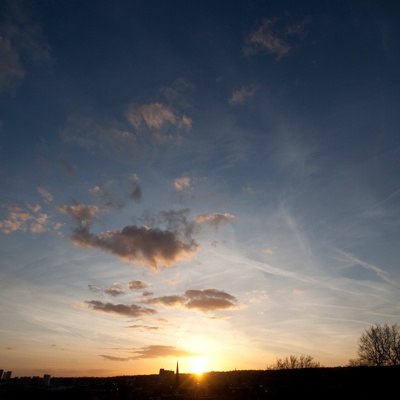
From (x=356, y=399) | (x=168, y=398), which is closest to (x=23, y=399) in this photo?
(x=168, y=398)

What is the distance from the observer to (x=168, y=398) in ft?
295

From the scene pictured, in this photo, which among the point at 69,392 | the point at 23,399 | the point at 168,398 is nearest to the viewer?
the point at 168,398

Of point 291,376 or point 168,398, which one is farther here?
point 291,376

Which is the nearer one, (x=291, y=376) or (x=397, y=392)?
(x=397, y=392)

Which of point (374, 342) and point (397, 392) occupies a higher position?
point (374, 342)

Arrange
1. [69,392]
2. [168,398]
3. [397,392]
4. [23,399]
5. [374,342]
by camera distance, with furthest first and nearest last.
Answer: [69,392], [23,399], [374,342], [168,398], [397,392]

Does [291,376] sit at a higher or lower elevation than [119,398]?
higher

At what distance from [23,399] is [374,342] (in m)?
109

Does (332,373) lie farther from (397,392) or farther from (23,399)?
(23,399)

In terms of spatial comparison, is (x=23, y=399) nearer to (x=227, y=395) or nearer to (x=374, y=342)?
(x=227, y=395)

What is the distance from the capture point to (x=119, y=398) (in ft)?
383

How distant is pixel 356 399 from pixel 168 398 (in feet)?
155

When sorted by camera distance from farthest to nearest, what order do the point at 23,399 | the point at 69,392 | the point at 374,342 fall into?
the point at 69,392
the point at 23,399
the point at 374,342

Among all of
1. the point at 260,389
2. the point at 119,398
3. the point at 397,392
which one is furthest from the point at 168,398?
the point at 397,392
